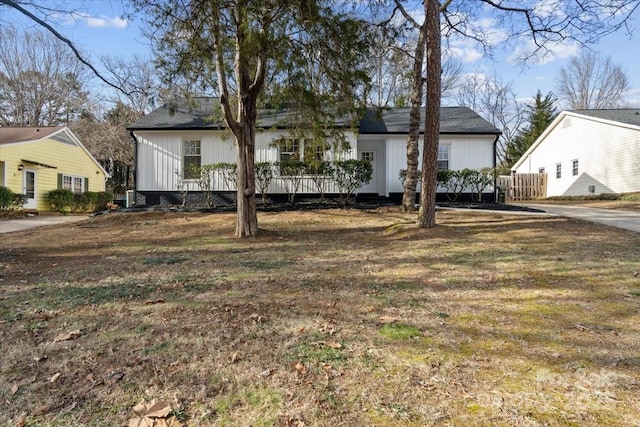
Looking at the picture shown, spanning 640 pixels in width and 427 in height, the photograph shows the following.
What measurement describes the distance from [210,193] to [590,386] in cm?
1276

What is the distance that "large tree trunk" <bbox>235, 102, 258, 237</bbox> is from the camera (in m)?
7.94

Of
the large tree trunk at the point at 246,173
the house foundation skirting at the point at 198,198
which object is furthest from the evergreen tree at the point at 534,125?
the large tree trunk at the point at 246,173

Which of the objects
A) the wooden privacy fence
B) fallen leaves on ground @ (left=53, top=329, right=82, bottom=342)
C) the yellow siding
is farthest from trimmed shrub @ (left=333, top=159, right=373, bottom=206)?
the yellow siding

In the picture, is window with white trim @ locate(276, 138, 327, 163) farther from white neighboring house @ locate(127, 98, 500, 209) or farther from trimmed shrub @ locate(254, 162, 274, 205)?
trimmed shrub @ locate(254, 162, 274, 205)

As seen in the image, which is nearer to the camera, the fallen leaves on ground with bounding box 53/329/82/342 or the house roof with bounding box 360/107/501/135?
the fallen leaves on ground with bounding box 53/329/82/342

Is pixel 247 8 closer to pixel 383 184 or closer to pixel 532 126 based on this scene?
pixel 383 184

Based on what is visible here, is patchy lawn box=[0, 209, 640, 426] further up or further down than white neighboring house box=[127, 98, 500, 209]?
further down

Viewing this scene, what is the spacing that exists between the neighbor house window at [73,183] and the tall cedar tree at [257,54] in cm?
1848

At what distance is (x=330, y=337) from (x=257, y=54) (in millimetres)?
5448

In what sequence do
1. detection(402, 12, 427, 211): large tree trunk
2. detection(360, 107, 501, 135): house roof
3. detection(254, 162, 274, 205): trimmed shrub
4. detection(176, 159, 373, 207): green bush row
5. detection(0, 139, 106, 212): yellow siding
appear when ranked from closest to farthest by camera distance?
detection(402, 12, 427, 211): large tree trunk < detection(176, 159, 373, 207): green bush row < detection(254, 162, 274, 205): trimmed shrub < detection(360, 107, 501, 135): house roof < detection(0, 139, 106, 212): yellow siding

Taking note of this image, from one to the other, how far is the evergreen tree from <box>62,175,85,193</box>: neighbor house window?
110ft

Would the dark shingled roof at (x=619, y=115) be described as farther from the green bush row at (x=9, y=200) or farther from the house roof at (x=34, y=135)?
the house roof at (x=34, y=135)

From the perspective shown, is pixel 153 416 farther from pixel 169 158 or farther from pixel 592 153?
pixel 592 153

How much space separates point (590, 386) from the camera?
2.18 m
